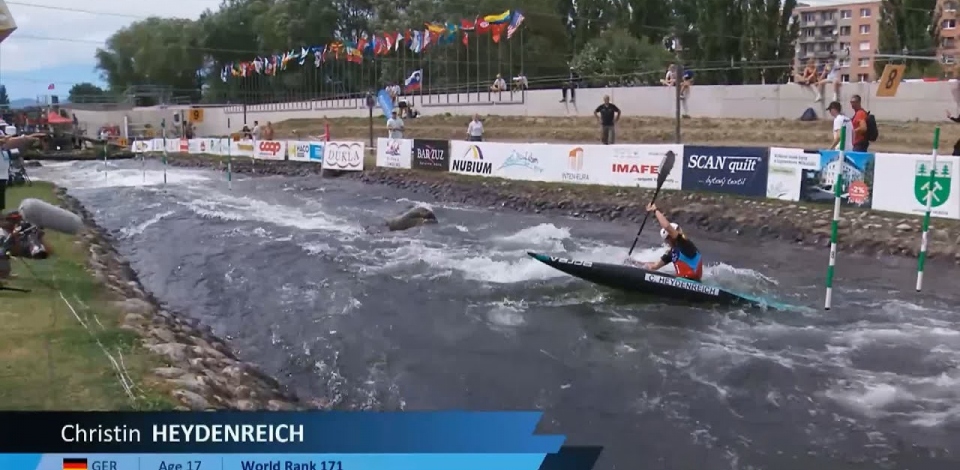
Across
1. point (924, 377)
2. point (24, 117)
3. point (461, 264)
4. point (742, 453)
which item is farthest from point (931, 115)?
point (24, 117)

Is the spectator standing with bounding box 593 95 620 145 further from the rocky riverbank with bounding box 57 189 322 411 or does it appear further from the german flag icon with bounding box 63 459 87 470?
the german flag icon with bounding box 63 459 87 470

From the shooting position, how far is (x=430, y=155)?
29.5m

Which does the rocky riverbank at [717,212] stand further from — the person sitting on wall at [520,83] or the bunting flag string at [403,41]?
the person sitting on wall at [520,83]

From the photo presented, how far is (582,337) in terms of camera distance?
11227 millimetres

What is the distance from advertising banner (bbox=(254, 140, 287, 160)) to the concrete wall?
180 inches

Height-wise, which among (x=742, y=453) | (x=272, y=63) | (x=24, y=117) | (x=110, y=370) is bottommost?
(x=742, y=453)

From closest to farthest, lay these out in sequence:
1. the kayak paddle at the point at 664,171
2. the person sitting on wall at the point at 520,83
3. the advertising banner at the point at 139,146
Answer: the kayak paddle at the point at 664,171 → the advertising banner at the point at 139,146 → the person sitting on wall at the point at 520,83

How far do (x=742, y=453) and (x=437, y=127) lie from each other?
36.2m

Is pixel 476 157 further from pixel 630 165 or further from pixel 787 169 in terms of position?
pixel 787 169

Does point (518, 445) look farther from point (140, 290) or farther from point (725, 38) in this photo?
point (725, 38)

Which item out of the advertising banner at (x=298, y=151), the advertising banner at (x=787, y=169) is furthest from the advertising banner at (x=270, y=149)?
the advertising banner at (x=787, y=169)

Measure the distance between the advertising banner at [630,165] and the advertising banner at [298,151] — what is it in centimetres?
1696

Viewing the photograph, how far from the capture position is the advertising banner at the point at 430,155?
2878cm

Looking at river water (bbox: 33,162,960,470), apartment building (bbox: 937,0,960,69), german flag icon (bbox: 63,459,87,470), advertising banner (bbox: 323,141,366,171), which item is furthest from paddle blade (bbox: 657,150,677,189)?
apartment building (bbox: 937,0,960,69)
